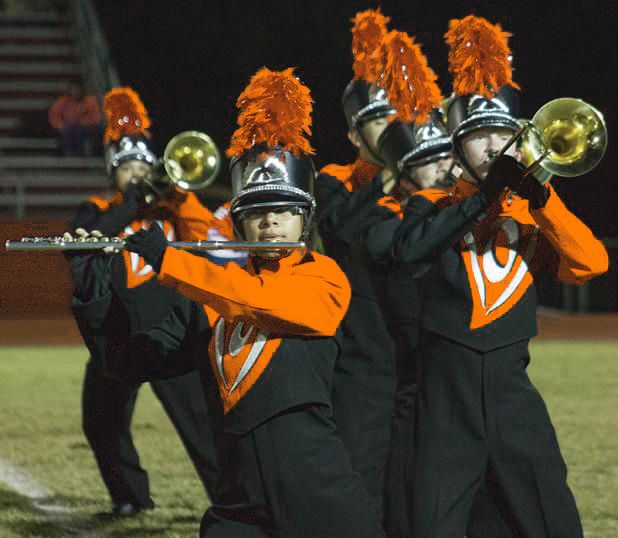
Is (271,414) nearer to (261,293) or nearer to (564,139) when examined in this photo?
(261,293)

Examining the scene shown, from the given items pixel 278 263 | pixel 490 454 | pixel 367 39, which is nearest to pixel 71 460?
pixel 367 39

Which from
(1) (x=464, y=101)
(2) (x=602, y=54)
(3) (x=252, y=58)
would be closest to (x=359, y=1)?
(3) (x=252, y=58)

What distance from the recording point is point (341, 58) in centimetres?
1966

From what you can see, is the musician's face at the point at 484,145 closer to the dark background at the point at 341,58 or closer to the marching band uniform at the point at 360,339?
the marching band uniform at the point at 360,339

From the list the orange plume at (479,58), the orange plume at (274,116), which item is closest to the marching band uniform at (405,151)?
the orange plume at (479,58)

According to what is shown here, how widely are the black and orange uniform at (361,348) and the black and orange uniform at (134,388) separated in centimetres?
62

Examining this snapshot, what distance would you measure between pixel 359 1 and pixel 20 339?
8.25 m

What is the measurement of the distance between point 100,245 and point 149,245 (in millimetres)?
119

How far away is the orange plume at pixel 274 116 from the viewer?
3107mm

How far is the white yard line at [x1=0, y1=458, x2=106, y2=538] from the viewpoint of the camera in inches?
200

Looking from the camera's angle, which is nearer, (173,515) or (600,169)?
(173,515)

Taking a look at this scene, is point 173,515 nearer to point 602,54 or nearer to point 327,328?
point 327,328

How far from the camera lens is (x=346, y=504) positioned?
285 cm

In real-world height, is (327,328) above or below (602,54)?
below
